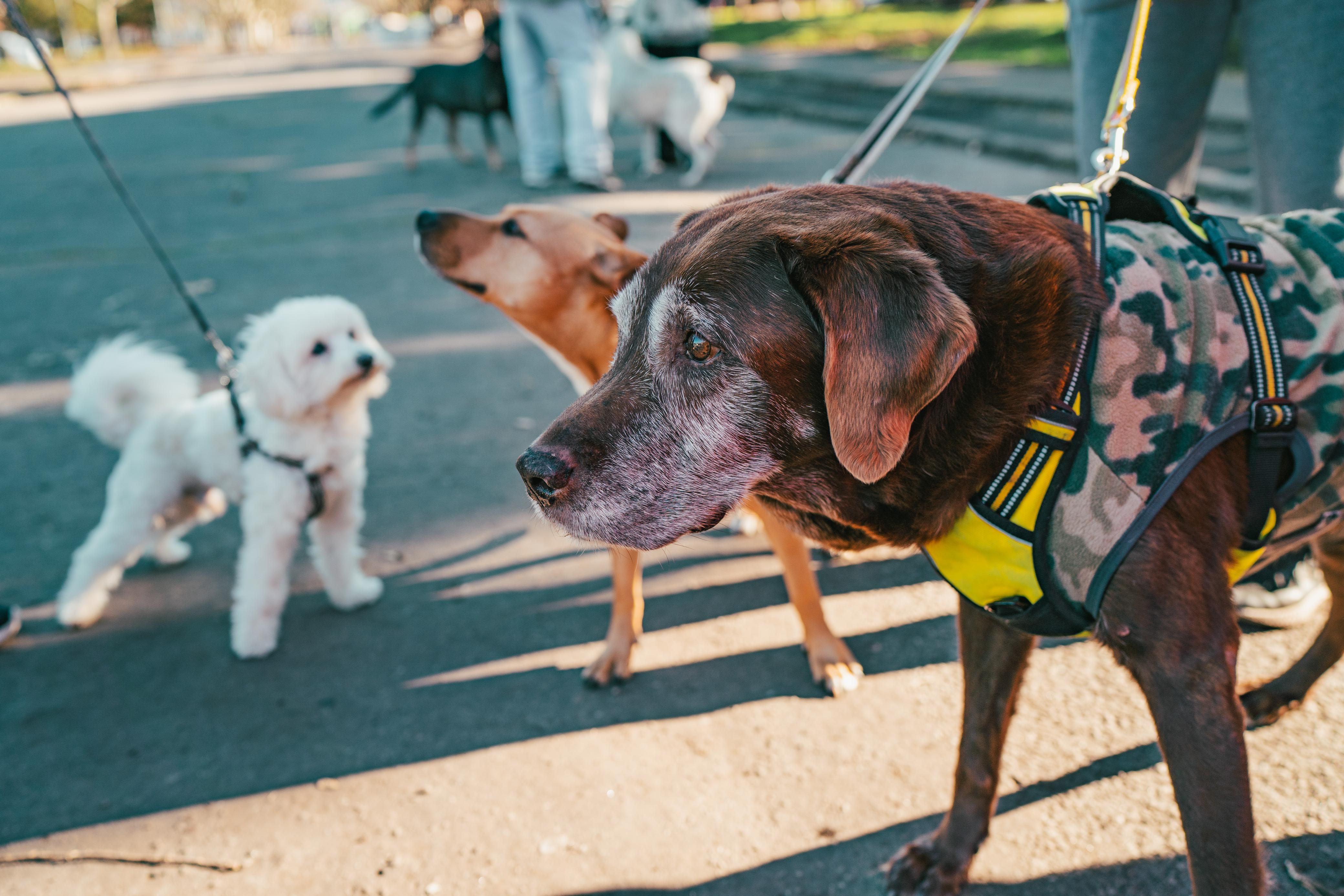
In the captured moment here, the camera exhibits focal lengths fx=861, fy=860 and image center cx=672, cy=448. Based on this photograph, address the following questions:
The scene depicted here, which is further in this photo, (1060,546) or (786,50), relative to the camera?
(786,50)

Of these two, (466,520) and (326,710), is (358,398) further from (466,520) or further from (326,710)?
(326,710)

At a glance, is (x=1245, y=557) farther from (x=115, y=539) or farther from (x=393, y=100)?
(x=393, y=100)

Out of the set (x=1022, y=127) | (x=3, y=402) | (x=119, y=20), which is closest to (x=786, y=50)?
(x=1022, y=127)

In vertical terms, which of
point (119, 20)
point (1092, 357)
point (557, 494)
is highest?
point (1092, 357)

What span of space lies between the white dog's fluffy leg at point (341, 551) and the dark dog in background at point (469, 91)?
29.5 feet

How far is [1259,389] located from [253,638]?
3193mm

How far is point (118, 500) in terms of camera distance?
342cm

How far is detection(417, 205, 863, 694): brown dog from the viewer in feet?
9.52

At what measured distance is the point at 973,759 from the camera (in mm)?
2070

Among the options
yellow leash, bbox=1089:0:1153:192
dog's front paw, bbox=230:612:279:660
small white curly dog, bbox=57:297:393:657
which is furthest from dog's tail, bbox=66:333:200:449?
yellow leash, bbox=1089:0:1153:192

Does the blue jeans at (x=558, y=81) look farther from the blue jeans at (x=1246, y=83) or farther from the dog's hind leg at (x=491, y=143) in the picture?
the blue jeans at (x=1246, y=83)

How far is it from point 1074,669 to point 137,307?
715 cm

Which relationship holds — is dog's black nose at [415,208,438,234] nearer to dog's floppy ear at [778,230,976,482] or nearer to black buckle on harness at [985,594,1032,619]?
dog's floppy ear at [778,230,976,482]

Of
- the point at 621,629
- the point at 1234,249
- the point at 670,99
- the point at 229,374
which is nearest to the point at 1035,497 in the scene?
the point at 1234,249
